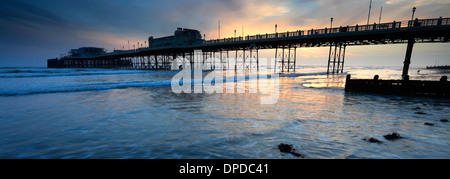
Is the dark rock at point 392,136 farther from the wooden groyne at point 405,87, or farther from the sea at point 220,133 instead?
the wooden groyne at point 405,87

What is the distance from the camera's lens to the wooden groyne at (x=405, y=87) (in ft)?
37.9

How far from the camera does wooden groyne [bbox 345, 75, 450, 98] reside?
1156 cm

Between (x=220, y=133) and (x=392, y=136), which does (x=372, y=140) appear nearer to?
(x=392, y=136)

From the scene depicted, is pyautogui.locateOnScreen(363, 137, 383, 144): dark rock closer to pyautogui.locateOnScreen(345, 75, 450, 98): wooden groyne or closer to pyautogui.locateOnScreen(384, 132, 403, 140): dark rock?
pyautogui.locateOnScreen(384, 132, 403, 140): dark rock

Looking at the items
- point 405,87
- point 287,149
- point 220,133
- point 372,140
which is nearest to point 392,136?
point 372,140

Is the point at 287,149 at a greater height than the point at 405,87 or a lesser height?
lesser

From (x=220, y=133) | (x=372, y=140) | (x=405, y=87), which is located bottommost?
(x=220, y=133)

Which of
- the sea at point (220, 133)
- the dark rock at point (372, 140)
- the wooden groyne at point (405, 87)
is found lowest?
the sea at point (220, 133)

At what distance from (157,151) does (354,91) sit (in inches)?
632

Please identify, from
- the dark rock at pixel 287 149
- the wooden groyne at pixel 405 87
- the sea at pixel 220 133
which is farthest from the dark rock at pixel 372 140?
the wooden groyne at pixel 405 87

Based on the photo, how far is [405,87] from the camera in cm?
1255

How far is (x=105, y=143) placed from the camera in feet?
15.7

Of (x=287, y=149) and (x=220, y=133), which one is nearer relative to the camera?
(x=287, y=149)
